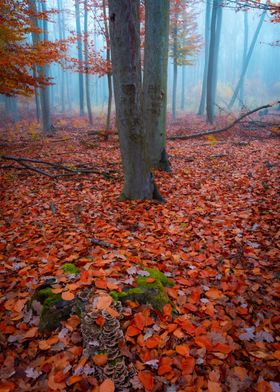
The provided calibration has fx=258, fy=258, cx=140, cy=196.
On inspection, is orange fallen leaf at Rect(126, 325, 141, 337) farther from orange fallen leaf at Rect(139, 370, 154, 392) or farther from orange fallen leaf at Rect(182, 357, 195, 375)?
orange fallen leaf at Rect(182, 357, 195, 375)

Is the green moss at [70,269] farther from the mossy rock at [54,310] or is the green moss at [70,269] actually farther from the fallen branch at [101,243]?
the fallen branch at [101,243]

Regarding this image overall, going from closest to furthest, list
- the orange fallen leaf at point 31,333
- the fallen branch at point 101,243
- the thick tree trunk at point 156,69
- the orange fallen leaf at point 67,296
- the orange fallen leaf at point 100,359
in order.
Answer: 1. the orange fallen leaf at point 100,359
2. the orange fallen leaf at point 31,333
3. the orange fallen leaf at point 67,296
4. the fallen branch at point 101,243
5. the thick tree trunk at point 156,69

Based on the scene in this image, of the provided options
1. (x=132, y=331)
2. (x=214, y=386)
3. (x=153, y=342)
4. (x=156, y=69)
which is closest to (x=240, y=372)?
(x=214, y=386)

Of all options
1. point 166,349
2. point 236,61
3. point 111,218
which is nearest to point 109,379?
point 166,349

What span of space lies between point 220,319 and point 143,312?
776 mm

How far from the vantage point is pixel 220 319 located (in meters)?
2.50

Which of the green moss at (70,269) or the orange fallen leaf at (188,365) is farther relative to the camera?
the green moss at (70,269)

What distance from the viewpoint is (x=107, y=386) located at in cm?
175

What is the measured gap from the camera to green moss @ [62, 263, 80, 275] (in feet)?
9.40

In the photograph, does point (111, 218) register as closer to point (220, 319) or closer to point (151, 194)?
point (151, 194)

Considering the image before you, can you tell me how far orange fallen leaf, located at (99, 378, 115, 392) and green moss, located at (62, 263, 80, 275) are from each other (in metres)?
1.24

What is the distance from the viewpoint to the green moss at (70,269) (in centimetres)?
287

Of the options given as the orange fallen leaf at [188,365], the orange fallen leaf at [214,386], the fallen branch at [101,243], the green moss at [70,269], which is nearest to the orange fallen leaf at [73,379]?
the orange fallen leaf at [188,365]

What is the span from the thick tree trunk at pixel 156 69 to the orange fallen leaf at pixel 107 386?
17.2 feet
